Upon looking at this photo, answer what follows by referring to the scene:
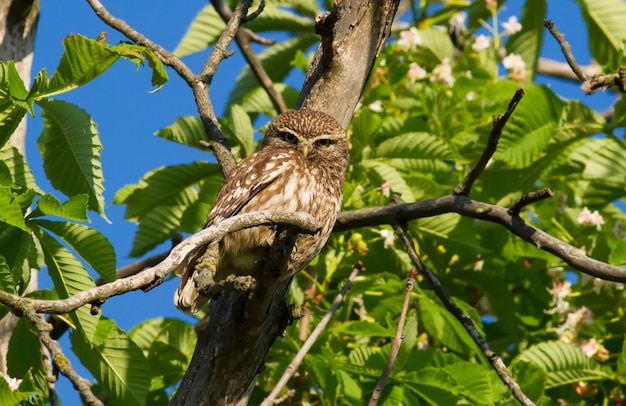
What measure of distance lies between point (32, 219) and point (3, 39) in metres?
2.00

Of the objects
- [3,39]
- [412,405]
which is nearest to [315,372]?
[412,405]

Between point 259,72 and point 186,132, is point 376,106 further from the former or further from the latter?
point 186,132

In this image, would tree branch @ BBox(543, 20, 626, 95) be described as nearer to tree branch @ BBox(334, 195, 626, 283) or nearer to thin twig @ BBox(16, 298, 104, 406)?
tree branch @ BBox(334, 195, 626, 283)

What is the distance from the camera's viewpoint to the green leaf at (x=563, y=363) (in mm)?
4738

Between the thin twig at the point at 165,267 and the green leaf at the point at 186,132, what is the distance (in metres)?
2.10

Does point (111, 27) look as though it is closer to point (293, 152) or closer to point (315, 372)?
point (293, 152)

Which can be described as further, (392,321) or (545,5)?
(545,5)

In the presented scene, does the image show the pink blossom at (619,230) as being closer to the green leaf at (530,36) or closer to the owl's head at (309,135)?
the green leaf at (530,36)

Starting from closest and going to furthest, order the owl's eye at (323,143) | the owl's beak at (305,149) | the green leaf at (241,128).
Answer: the owl's eye at (323,143), the owl's beak at (305,149), the green leaf at (241,128)

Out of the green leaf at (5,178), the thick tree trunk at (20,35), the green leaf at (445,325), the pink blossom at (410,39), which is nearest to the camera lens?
the green leaf at (5,178)

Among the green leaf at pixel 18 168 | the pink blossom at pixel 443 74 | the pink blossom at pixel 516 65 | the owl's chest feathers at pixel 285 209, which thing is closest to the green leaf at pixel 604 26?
the pink blossom at pixel 516 65

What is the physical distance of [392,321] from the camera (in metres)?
4.72

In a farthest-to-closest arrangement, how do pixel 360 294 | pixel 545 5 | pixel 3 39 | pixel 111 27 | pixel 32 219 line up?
pixel 545 5 → pixel 3 39 → pixel 360 294 → pixel 111 27 → pixel 32 219

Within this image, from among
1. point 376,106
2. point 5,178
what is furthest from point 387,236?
point 5,178
